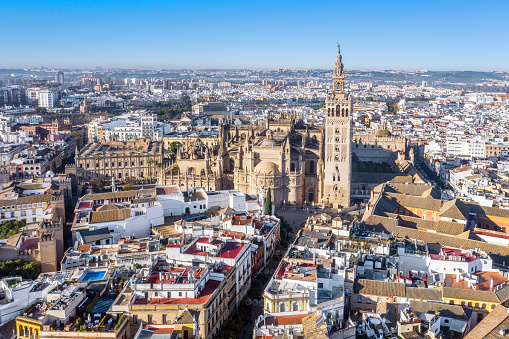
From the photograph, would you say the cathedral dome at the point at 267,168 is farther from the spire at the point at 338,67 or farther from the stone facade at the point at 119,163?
the stone facade at the point at 119,163

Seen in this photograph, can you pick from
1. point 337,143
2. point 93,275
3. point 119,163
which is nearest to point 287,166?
point 337,143

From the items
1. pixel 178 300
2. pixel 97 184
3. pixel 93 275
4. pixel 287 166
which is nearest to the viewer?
pixel 178 300

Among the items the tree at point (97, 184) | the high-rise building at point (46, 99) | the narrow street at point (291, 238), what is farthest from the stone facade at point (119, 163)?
the high-rise building at point (46, 99)

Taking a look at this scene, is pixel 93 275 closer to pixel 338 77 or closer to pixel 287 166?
pixel 287 166

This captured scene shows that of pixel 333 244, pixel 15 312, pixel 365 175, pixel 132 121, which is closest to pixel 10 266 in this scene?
pixel 15 312

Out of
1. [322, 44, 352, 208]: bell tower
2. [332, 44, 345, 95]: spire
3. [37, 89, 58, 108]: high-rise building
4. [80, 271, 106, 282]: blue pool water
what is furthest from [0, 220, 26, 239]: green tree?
[37, 89, 58, 108]: high-rise building
